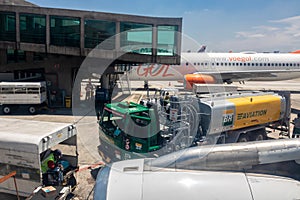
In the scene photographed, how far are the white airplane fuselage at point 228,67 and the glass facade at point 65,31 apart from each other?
835cm

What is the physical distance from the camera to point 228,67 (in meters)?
30.9

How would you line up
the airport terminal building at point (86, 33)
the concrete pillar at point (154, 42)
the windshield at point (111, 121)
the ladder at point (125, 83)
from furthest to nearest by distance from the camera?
the ladder at point (125, 83) → the concrete pillar at point (154, 42) → the airport terminal building at point (86, 33) → the windshield at point (111, 121)

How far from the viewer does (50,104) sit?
65.1 feet

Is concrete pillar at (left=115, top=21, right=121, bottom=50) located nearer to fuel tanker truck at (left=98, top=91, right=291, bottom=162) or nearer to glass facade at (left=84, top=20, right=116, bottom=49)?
glass facade at (left=84, top=20, right=116, bottom=49)

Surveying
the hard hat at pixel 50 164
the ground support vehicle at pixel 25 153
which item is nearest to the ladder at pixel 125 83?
the hard hat at pixel 50 164

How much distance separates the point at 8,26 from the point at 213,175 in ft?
71.7

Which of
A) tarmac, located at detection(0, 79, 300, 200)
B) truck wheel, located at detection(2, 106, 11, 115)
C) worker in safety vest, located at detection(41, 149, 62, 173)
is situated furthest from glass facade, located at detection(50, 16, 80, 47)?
worker in safety vest, located at detection(41, 149, 62, 173)

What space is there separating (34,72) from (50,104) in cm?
448

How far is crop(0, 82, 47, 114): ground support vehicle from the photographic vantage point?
53.1 feet

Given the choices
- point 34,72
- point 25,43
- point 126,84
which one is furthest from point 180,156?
point 126,84

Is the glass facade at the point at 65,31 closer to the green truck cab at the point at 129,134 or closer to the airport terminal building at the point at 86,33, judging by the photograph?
the airport terminal building at the point at 86,33

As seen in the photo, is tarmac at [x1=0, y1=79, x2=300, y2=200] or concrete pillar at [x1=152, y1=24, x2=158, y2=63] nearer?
tarmac at [x1=0, y1=79, x2=300, y2=200]

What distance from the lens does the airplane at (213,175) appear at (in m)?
3.68

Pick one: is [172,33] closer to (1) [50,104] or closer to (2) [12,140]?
(1) [50,104]
